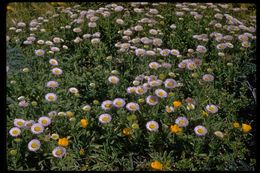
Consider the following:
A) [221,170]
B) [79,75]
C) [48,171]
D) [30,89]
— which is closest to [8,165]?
[48,171]

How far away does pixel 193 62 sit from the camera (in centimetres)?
397

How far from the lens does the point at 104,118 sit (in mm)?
3205

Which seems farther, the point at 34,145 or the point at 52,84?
the point at 52,84

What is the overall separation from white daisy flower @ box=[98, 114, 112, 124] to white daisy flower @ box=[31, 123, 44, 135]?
0.49m

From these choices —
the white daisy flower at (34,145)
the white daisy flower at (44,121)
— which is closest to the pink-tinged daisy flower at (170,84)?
the white daisy flower at (44,121)

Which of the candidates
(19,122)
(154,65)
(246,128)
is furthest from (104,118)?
(246,128)

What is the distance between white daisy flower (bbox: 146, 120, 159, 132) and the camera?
10.2 feet

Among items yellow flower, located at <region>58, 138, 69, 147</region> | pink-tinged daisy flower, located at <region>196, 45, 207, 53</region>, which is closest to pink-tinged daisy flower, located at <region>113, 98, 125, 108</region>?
yellow flower, located at <region>58, 138, 69, 147</region>

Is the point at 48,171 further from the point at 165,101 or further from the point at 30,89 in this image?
the point at 165,101

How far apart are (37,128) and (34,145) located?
0.49 ft

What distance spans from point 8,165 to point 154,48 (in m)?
2.14

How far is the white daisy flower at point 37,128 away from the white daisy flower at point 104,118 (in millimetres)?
489

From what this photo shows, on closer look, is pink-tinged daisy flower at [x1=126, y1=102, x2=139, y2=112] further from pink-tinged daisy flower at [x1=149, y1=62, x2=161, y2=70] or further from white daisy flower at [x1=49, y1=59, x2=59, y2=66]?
white daisy flower at [x1=49, y1=59, x2=59, y2=66]

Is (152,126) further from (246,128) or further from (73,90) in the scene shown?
(73,90)
